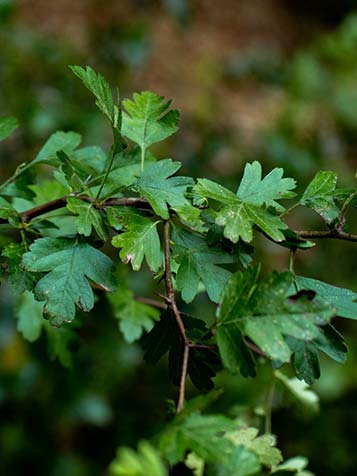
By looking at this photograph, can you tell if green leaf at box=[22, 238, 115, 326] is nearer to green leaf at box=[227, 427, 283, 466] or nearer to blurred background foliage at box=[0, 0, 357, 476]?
green leaf at box=[227, 427, 283, 466]

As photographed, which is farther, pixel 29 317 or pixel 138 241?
pixel 29 317

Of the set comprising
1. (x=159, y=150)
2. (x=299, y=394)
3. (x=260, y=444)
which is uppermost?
(x=260, y=444)

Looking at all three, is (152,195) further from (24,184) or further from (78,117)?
(78,117)

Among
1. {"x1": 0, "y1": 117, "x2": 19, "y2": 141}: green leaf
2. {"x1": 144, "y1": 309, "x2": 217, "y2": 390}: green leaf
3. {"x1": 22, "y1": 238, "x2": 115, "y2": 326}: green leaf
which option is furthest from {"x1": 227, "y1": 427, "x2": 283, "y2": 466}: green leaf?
{"x1": 0, "y1": 117, "x2": 19, "y2": 141}: green leaf

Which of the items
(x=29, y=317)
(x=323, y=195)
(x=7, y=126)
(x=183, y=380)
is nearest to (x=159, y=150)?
(x=29, y=317)

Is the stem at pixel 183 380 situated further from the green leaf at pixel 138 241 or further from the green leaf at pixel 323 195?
the green leaf at pixel 323 195

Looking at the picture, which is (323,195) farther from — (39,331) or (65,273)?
(39,331)

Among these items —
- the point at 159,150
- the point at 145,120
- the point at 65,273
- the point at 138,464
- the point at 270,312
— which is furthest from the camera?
the point at 159,150
